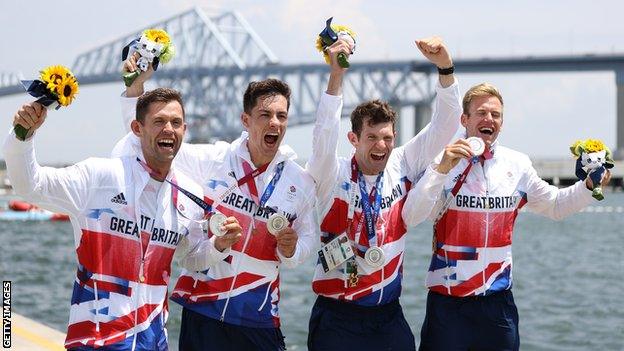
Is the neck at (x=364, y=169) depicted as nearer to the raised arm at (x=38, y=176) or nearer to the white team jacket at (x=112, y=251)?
the white team jacket at (x=112, y=251)

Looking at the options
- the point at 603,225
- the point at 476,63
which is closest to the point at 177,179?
the point at 603,225

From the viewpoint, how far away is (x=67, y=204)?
4.80 m

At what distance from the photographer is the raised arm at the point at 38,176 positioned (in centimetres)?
449

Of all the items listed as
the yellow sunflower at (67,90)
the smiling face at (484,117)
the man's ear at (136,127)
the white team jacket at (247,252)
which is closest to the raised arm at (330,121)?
the white team jacket at (247,252)

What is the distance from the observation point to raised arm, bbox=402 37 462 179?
561 cm

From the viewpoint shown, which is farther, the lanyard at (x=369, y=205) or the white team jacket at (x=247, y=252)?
the lanyard at (x=369, y=205)

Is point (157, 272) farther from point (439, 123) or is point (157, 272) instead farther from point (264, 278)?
point (439, 123)

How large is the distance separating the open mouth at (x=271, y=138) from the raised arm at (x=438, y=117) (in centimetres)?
93

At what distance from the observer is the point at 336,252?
5.55 m

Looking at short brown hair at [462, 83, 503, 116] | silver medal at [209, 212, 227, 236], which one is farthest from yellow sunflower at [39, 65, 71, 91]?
short brown hair at [462, 83, 503, 116]

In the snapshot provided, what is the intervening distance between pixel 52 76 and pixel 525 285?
20944mm

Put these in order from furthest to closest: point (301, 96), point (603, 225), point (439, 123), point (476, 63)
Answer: point (301, 96) → point (476, 63) → point (603, 225) → point (439, 123)

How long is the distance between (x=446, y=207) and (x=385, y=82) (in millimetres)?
101492

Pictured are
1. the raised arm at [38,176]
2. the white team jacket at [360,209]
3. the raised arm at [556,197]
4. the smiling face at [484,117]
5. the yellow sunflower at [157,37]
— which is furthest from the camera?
the raised arm at [556,197]
